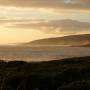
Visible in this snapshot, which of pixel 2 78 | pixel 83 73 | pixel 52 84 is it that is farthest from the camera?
pixel 83 73

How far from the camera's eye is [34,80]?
201 ft

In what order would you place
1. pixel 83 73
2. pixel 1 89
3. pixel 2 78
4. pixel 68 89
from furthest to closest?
pixel 83 73
pixel 2 78
pixel 1 89
pixel 68 89

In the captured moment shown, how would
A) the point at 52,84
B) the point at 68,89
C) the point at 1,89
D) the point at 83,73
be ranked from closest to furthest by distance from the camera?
the point at 68,89 < the point at 1,89 < the point at 52,84 < the point at 83,73

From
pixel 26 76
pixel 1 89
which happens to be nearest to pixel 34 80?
pixel 26 76

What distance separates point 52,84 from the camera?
6047 centimetres

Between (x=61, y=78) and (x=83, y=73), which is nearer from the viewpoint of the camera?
(x=61, y=78)

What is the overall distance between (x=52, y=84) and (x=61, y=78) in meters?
3.37

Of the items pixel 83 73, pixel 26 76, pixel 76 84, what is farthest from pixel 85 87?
pixel 83 73

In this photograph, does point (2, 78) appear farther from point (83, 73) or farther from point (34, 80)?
point (83, 73)

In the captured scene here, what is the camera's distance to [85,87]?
171ft

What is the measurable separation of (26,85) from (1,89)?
3.88m

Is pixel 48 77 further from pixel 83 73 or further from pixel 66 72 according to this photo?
pixel 83 73

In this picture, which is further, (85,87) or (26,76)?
(26,76)

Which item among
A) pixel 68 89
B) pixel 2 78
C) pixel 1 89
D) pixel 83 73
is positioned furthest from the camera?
pixel 83 73
